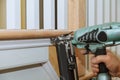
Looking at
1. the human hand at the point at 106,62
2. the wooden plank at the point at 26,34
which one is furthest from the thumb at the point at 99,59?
the wooden plank at the point at 26,34

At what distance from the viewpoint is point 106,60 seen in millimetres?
822

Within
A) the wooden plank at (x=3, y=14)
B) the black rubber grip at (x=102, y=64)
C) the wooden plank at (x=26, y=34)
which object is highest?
the wooden plank at (x=3, y=14)

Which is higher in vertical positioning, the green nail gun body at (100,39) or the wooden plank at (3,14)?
the wooden plank at (3,14)

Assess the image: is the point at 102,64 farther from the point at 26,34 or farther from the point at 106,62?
the point at 26,34

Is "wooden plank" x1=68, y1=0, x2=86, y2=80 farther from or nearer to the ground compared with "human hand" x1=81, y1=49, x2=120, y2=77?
farther from the ground

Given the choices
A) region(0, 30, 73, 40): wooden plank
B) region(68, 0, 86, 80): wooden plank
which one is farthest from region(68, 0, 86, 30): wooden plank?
region(0, 30, 73, 40): wooden plank

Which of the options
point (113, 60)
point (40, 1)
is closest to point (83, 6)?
point (40, 1)

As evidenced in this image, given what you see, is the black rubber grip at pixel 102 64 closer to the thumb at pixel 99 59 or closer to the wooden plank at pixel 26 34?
the thumb at pixel 99 59

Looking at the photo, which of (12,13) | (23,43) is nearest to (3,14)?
(12,13)

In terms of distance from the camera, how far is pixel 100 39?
2.48 ft

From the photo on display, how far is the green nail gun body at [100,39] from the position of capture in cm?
76

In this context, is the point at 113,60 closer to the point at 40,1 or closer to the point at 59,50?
the point at 59,50

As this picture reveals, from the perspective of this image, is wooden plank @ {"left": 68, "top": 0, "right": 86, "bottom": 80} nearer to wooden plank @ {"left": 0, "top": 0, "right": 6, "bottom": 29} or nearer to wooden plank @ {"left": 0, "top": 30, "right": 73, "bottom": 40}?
wooden plank @ {"left": 0, "top": 30, "right": 73, "bottom": 40}

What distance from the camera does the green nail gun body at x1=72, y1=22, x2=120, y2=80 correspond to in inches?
29.7
